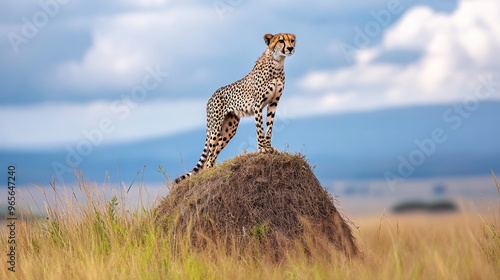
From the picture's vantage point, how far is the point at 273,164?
9.41 metres

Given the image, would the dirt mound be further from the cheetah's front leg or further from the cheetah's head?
the cheetah's head

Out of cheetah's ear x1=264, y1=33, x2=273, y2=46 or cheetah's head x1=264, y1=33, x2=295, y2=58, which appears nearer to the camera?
cheetah's head x1=264, y1=33, x2=295, y2=58

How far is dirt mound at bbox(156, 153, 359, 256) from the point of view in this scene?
29.1 ft

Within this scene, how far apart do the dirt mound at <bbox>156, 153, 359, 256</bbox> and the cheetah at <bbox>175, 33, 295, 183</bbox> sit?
479 mm

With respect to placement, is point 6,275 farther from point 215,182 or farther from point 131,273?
point 215,182

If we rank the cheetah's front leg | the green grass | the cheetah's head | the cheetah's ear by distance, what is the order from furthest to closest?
the cheetah's ear, the cheetah's head, the cheetah's front leg, the green grass

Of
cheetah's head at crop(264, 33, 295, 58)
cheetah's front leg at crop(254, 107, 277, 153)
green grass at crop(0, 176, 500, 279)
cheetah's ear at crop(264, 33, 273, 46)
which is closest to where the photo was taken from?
green grass at crop(0, 176, 500, 279)

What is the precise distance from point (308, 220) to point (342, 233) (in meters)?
0.57

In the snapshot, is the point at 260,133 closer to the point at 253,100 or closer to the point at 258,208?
the point at 253,100

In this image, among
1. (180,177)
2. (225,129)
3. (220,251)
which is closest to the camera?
(220,251)

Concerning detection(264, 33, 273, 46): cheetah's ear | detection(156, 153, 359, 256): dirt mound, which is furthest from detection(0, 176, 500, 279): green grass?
detection(264, 33, 273, 46): cheetah's ear

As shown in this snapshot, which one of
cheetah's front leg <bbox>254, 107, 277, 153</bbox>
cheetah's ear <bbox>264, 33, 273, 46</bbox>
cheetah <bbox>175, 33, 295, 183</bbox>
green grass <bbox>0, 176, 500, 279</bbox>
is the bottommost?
green grass <bbox>0, 176, 500, 279</bbox>

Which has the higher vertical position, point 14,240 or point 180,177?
point 180,177

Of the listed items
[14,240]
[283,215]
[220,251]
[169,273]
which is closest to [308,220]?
[283,215]
